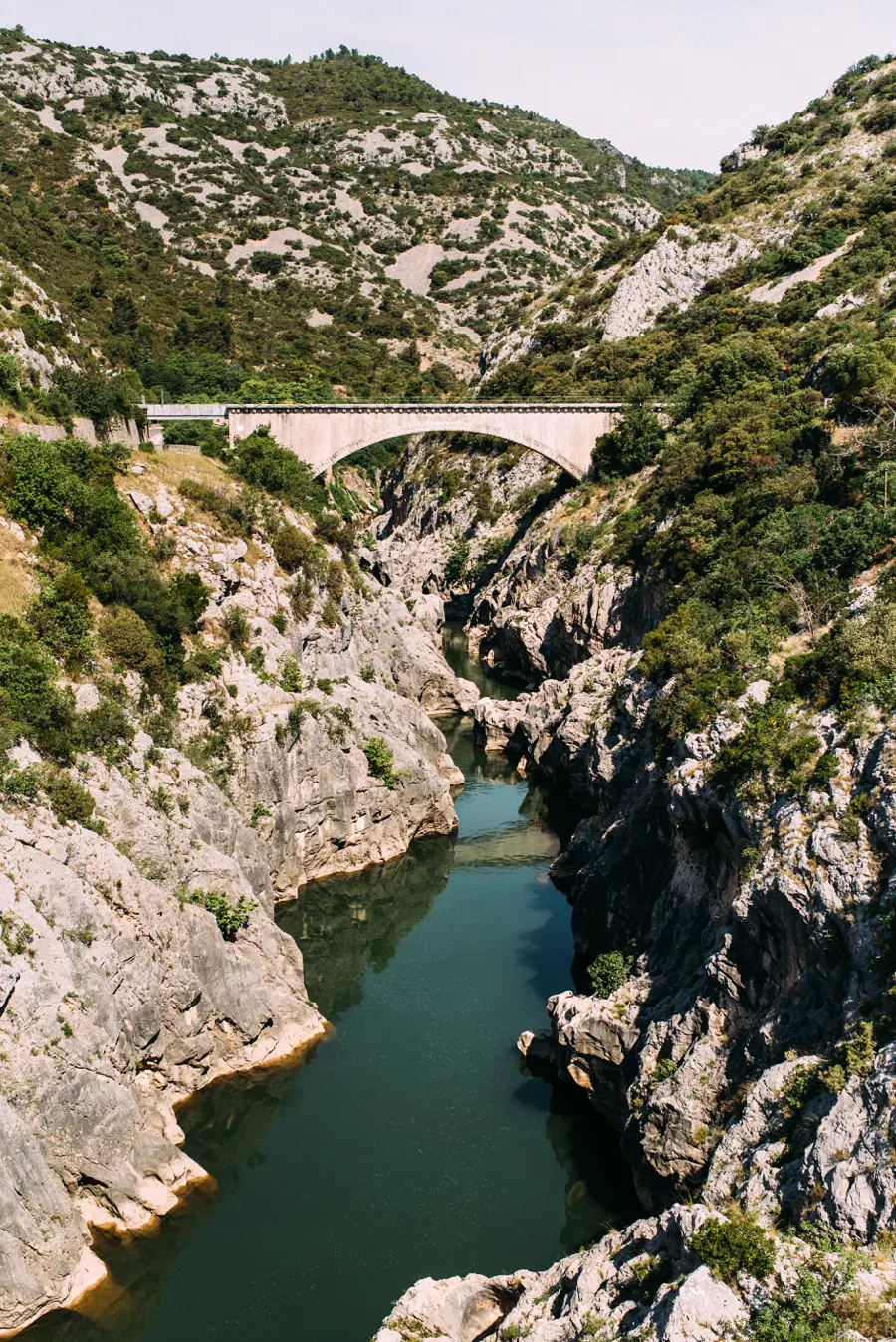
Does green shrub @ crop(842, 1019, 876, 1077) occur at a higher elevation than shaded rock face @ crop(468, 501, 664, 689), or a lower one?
lower

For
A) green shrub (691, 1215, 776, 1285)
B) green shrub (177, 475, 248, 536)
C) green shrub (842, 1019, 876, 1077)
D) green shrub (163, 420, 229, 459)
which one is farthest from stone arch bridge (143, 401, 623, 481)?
green shrub (691, 1215, 776, 1285)

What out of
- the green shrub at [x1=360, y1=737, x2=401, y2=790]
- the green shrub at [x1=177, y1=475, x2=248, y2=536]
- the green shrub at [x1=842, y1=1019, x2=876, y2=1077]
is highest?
the green shrub at [x1=177, y1=475, x2=248, y2=536]

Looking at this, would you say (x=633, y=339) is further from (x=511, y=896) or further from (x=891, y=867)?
(x=891, y=867)

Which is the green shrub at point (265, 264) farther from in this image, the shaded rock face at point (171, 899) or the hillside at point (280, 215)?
the shaded rock face at point (171, 899)

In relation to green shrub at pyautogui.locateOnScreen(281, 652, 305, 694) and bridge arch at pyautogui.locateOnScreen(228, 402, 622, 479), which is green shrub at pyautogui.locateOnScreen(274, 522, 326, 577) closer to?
green shrub at pyautogui.locateOnScreen(281, 652, 305, 694)

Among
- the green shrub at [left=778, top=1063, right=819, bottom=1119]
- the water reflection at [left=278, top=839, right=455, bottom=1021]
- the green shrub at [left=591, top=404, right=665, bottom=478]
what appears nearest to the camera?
the green shrub at [left=778, top=1063, right=819, bottom=1119]

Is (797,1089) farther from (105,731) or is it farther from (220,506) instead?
(220,506)

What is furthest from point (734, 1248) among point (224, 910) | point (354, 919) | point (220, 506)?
point (220, 506)

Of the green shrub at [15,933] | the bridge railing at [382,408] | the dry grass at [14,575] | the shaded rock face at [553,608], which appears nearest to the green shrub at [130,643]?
the dry grass at [14,575]
